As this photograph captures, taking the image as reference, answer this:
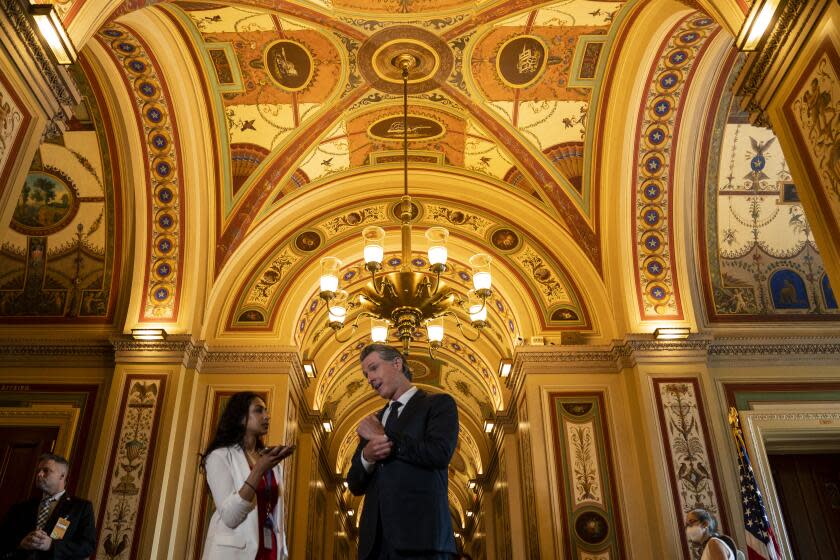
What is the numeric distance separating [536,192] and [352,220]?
8.65 feet

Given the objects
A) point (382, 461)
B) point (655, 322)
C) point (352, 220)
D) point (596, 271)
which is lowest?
point (382, 461)

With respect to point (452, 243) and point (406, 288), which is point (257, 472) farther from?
point (452, 243)

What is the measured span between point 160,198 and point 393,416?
689cm

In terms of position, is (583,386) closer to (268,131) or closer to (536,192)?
(536,192)

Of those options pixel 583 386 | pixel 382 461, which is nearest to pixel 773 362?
pixel 583 386

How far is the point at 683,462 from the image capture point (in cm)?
774

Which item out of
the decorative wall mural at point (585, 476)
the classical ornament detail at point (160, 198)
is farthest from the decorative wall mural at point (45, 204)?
the decorative wall mural at point (585, 476)

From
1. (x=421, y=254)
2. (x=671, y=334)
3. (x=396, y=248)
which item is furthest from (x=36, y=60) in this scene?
(x=671, y=334)

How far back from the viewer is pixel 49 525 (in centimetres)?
379

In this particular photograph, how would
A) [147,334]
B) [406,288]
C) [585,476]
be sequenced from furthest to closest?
[147,334] < [585,476] < [406,288]

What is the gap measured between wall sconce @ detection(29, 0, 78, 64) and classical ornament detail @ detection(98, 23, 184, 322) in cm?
361

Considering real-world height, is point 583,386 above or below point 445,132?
below

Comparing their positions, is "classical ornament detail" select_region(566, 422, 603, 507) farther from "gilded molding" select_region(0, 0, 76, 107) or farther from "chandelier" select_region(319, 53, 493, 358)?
"gilded molding" select_region(0, 0, 76, 107)

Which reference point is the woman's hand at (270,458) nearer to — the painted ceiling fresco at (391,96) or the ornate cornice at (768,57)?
the ornate cornice at (768,57)
